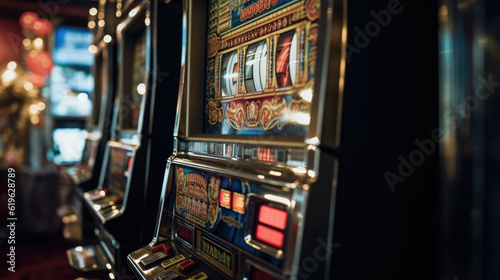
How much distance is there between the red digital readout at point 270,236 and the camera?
100 cm

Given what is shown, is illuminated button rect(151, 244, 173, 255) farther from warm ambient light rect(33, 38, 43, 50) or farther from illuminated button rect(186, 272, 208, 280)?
warm ambient light rect(33, 38, 43, 50)

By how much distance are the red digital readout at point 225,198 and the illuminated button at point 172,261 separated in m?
0.28

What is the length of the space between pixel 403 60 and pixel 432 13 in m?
0.21

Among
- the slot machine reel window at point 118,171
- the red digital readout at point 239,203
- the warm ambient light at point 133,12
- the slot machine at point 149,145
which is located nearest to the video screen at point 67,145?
the slot machine reel window at point 118,171

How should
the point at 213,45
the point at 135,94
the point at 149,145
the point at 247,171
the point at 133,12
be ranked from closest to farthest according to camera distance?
the point at 247,171
the point at 213,45
the point at 149,145
the point at 133,12
the point at 135,94

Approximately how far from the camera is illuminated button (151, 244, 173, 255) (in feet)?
4.70

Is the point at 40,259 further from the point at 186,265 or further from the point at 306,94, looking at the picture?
the point at 306,94

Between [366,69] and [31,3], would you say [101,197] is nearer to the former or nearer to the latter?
[366,69]

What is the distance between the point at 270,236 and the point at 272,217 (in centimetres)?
5

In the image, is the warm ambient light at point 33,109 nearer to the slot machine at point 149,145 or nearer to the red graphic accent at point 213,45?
the slot machine at point 149,145

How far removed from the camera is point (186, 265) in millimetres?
1282

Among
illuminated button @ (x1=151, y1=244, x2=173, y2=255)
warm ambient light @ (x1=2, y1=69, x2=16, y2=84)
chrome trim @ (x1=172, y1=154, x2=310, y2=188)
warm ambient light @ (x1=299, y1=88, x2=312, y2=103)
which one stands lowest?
illuminated button @ (x1=151, y1=244, x2=173, y2=255)

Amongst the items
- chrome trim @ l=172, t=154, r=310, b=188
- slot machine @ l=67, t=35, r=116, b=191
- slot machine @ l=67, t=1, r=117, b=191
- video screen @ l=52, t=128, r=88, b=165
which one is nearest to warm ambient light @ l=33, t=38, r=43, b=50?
video screen @ l=52, t=128, r=88, b=165

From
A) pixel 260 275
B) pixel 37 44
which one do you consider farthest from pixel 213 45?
pixel 37 44
